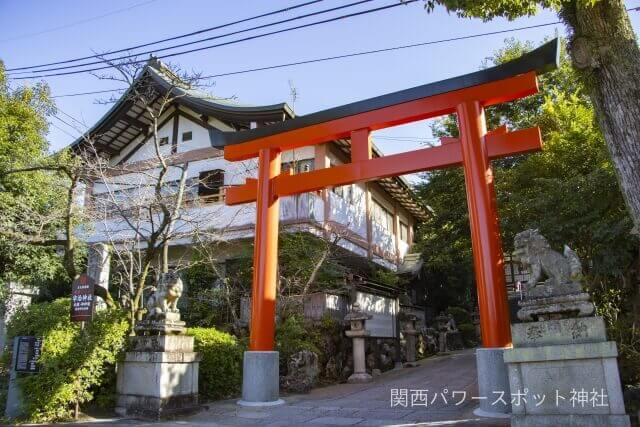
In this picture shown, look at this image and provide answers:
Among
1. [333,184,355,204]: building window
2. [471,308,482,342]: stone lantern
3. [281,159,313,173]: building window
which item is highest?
[281,159,313,173]: building window

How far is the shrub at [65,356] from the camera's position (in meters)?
8.12

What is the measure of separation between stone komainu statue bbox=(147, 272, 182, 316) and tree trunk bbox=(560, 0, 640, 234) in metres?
7.43

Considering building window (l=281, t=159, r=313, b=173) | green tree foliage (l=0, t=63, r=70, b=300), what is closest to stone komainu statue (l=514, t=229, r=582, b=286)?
building window (l=281, t=159, r=313, b=173)

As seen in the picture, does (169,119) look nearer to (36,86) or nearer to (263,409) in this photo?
(36,86)

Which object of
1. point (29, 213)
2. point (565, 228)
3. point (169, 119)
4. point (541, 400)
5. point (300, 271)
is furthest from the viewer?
point (169, 119)

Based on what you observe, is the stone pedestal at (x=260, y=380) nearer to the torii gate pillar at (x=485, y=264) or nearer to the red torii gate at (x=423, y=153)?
the red torii gate at (x=423, y=153)

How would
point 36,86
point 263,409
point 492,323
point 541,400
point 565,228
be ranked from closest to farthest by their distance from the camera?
1. point 541,400
2. point 492,323
3. point 263,409
4. point 565,228
5. point 36,86

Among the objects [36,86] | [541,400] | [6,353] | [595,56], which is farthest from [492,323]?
[36,86]

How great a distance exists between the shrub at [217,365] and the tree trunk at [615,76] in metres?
8.33

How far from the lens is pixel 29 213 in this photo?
13.2 m

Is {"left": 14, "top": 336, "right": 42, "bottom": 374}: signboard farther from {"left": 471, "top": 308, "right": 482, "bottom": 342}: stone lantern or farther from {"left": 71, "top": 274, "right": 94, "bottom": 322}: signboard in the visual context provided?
{"left": 471, "top": 308, "right": 482, "bottom": 342}: stone lantern

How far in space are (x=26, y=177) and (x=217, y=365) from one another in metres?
9.61

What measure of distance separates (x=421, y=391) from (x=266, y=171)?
5.91m

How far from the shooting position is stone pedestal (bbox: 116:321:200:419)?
327 inches
